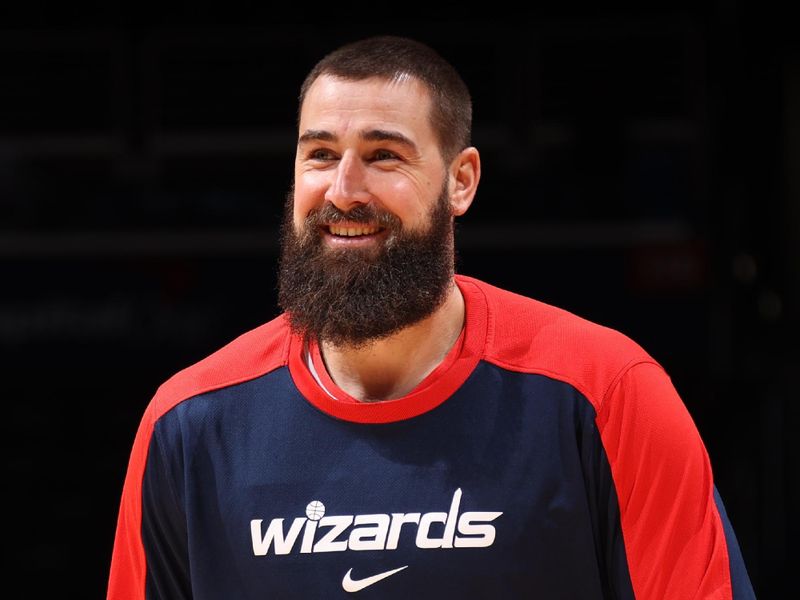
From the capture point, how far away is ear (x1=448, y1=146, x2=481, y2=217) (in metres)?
2.11

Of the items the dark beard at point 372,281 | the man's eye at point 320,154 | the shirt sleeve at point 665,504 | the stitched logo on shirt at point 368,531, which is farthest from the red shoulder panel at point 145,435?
the shirt sleeve at point 665,504

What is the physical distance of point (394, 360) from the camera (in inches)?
81.5

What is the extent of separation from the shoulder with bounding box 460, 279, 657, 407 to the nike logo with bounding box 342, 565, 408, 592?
14.6 inches

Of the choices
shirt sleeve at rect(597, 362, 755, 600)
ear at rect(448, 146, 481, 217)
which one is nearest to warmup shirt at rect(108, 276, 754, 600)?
shirt sleeve at rect(597, 362, 755, 600)

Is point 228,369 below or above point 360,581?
above

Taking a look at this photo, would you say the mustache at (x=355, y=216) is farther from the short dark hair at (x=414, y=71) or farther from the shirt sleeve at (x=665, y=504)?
the shirt sleeve at (x=665, y=504)

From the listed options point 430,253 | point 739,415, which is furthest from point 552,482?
point 739,415

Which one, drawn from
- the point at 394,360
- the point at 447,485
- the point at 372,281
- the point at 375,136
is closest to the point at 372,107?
the point at 375,136

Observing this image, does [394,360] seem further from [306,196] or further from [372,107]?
[372,107]

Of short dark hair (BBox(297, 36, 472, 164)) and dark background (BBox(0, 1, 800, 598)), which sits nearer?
short dark hair (BBox(297, 36, 472, 164))

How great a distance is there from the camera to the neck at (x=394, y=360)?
205cm

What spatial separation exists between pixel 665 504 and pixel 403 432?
41 centimetres

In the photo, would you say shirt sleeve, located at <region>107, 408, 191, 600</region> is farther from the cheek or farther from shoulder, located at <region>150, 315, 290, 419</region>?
the cheek

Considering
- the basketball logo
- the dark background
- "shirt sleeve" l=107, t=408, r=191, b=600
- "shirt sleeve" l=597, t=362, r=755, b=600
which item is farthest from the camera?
the dark background
